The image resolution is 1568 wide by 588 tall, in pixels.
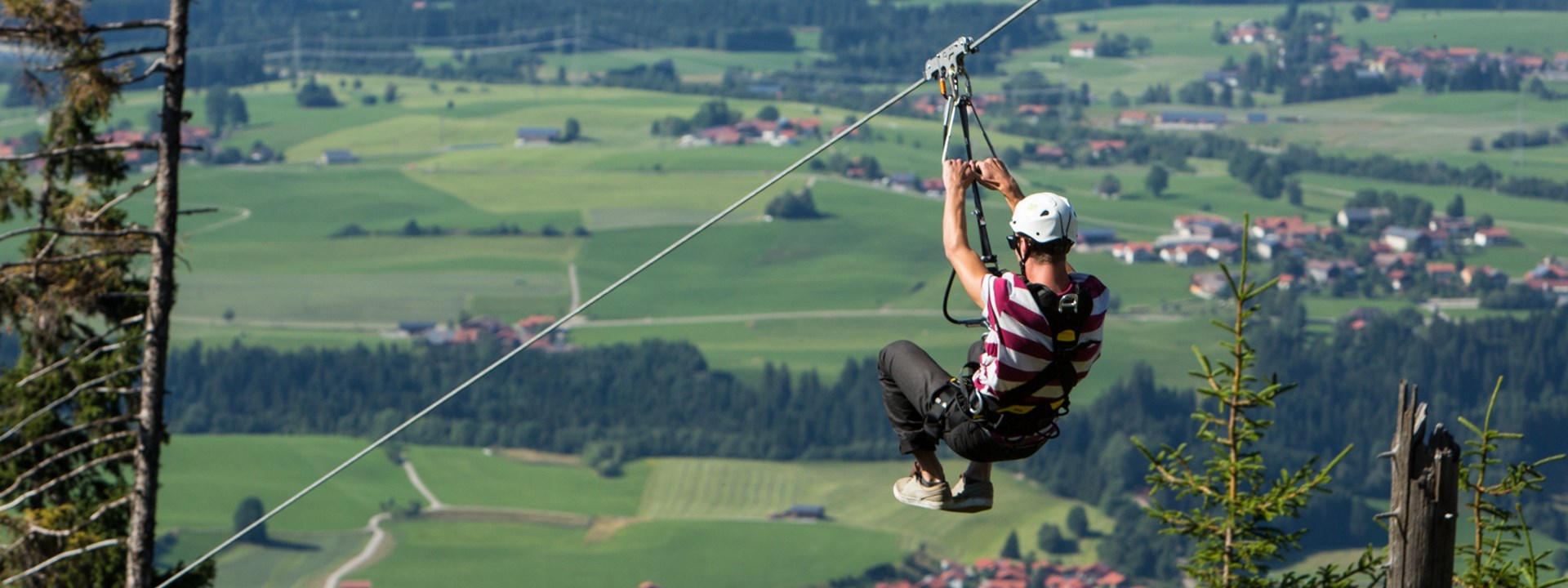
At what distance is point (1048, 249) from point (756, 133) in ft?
455

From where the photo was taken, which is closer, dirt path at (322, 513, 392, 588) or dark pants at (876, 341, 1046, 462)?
dark pants at (876, 341, 1046, 462)

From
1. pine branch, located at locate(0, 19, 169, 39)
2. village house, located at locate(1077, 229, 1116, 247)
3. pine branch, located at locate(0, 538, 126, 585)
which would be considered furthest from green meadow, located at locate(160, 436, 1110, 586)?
pine branch, located at locate(0, 19, 169, 39)

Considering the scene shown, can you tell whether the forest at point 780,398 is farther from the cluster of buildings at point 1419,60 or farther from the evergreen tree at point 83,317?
the evergreen tree at point 83,317

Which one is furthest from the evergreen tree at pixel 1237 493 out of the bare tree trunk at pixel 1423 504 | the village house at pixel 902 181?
the village house at pixel 902 181

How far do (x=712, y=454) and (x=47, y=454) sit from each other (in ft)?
253

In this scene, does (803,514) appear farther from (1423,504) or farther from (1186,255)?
(1423,504)

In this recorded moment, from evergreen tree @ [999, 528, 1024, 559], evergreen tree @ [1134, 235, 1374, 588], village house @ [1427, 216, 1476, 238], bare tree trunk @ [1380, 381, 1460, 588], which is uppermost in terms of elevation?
bare tree trunk @ [1380, 381, 1460, 588]

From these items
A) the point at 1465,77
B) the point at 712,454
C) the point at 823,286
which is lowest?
the point at 712,454

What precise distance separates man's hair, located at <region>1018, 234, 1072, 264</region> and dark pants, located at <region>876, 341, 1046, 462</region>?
Result: 0.69m

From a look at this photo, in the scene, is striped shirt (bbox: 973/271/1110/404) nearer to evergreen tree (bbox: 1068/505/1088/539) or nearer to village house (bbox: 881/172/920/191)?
evergreen tree (bbox: 1068/505/1088/539)

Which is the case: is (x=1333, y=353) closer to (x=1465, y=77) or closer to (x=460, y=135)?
(x=1465, y=77)

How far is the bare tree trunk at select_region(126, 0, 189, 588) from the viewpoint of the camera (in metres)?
10.6

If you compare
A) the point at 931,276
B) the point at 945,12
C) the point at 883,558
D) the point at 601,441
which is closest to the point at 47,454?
the point at 883,558

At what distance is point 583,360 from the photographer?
105438 mm
